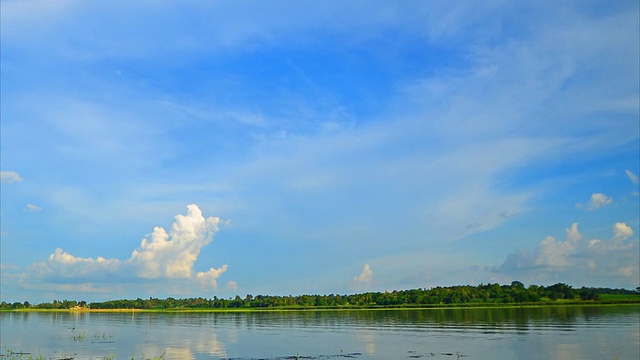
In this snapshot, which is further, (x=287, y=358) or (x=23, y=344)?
(x=23, y=344)

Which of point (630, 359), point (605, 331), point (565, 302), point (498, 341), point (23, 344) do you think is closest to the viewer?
point (630, 359)

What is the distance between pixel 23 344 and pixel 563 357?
2451 inches

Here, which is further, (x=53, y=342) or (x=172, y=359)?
(x=53, y=342)

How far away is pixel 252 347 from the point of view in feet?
201

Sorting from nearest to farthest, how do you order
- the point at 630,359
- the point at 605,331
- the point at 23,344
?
the point at 630,359 → the point at 23,344 → the point at 605,331

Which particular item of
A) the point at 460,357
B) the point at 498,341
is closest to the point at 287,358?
the point at 460,357

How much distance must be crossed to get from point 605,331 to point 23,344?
76.4 metres

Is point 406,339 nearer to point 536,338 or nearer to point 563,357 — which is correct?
point 536,338

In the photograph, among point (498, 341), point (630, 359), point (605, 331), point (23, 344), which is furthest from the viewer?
point (605, 331)

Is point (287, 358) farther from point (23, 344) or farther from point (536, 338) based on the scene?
point (23, 344)

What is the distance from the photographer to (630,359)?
45.2 meters

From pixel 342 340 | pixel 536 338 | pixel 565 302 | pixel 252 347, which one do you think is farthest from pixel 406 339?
pixel 565 302

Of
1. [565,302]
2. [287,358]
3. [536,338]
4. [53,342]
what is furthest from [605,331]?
[565,302]

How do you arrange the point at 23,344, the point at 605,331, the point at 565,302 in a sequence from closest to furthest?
the point at 23,344 → the point at 605,331 → the point at 565,302
